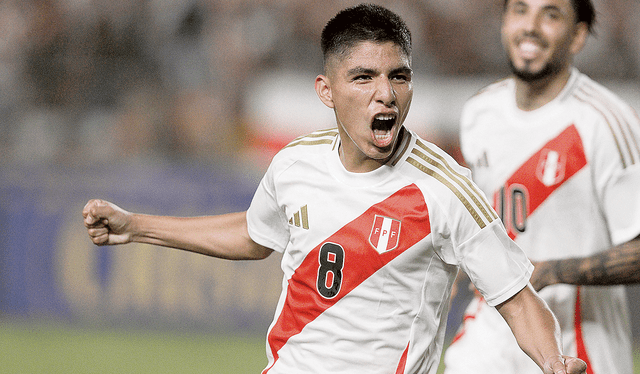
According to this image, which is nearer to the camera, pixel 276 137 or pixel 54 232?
pixel 54 232

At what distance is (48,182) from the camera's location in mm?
7840

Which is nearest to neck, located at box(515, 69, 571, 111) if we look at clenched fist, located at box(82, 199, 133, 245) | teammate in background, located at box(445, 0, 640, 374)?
teammate in background, located at box(445, 0, 640, 374)

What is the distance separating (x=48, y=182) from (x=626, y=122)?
5.82 meters

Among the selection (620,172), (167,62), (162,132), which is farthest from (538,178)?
(167,62)

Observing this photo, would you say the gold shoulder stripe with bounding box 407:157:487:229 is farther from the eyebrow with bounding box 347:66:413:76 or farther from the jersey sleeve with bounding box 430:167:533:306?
the eyebrow with bounding box 347:66:413:76

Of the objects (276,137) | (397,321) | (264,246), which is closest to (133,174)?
(276,137)

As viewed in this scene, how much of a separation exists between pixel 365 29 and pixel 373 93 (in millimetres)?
210

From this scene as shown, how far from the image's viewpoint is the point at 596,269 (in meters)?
3.25

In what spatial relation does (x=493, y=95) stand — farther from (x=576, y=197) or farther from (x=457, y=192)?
(x=457, y=192)

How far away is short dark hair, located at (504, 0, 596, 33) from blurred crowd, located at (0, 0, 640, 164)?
15.9 ft

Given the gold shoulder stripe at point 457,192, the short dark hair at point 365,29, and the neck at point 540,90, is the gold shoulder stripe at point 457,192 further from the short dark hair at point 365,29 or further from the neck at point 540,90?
the neck at point 540,90

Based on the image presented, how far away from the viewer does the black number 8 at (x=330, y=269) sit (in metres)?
2.81

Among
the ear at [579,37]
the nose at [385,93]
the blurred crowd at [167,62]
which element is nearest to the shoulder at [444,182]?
the nose at [385,93]

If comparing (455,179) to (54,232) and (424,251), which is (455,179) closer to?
(424,251)
